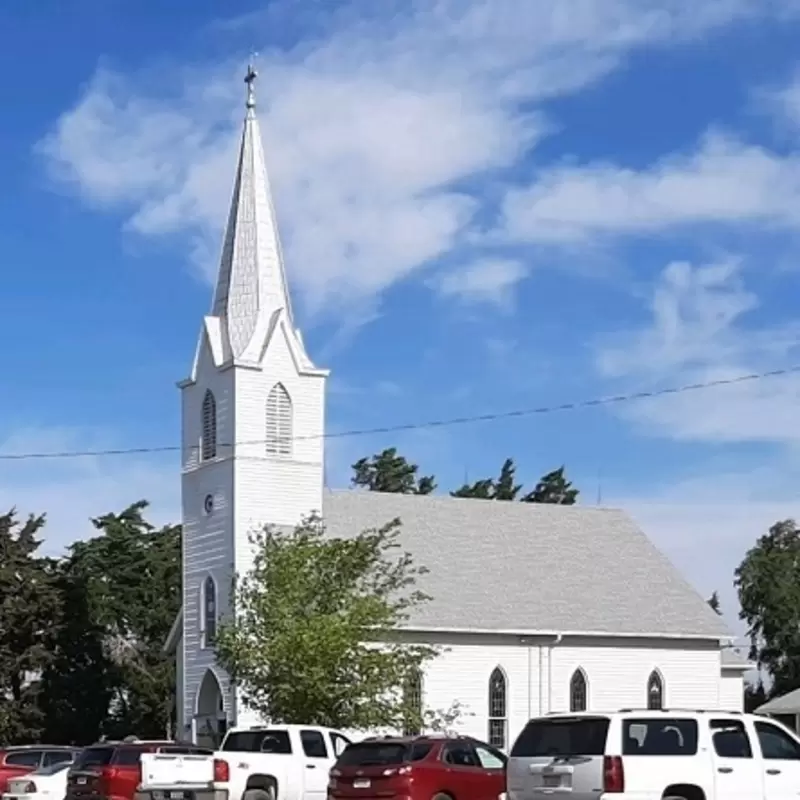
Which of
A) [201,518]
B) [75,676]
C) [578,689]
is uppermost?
[201,518]

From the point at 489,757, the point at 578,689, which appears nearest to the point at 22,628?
the point at 578,689

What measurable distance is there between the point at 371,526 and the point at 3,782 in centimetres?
2312

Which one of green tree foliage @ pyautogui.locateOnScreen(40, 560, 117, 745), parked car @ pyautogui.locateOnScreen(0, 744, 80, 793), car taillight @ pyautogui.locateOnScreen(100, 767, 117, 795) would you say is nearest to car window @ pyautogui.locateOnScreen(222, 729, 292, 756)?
car taillight @ pyautogui.locateOnScreen(100, 767, 117, 795)

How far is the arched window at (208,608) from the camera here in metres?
56.6

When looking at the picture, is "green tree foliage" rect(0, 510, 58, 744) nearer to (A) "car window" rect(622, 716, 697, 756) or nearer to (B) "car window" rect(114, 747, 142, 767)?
(B) "car window" rect(114, 747, 142, 767)

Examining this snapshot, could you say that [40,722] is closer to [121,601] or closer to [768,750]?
[121,601]

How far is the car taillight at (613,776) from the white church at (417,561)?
33.1 m

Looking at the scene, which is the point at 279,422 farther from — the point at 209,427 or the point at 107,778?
the point at 107,778

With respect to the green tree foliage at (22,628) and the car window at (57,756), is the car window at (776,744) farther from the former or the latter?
the green tree foliage at (22,628)

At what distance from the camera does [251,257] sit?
58875mm

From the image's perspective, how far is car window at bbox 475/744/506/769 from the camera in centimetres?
2912

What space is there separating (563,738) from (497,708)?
36068mm

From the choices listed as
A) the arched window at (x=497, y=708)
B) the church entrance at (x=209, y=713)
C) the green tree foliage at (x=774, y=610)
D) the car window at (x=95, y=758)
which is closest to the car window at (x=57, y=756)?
the car window at (x=95, y=758)

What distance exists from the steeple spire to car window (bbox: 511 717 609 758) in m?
36.2
